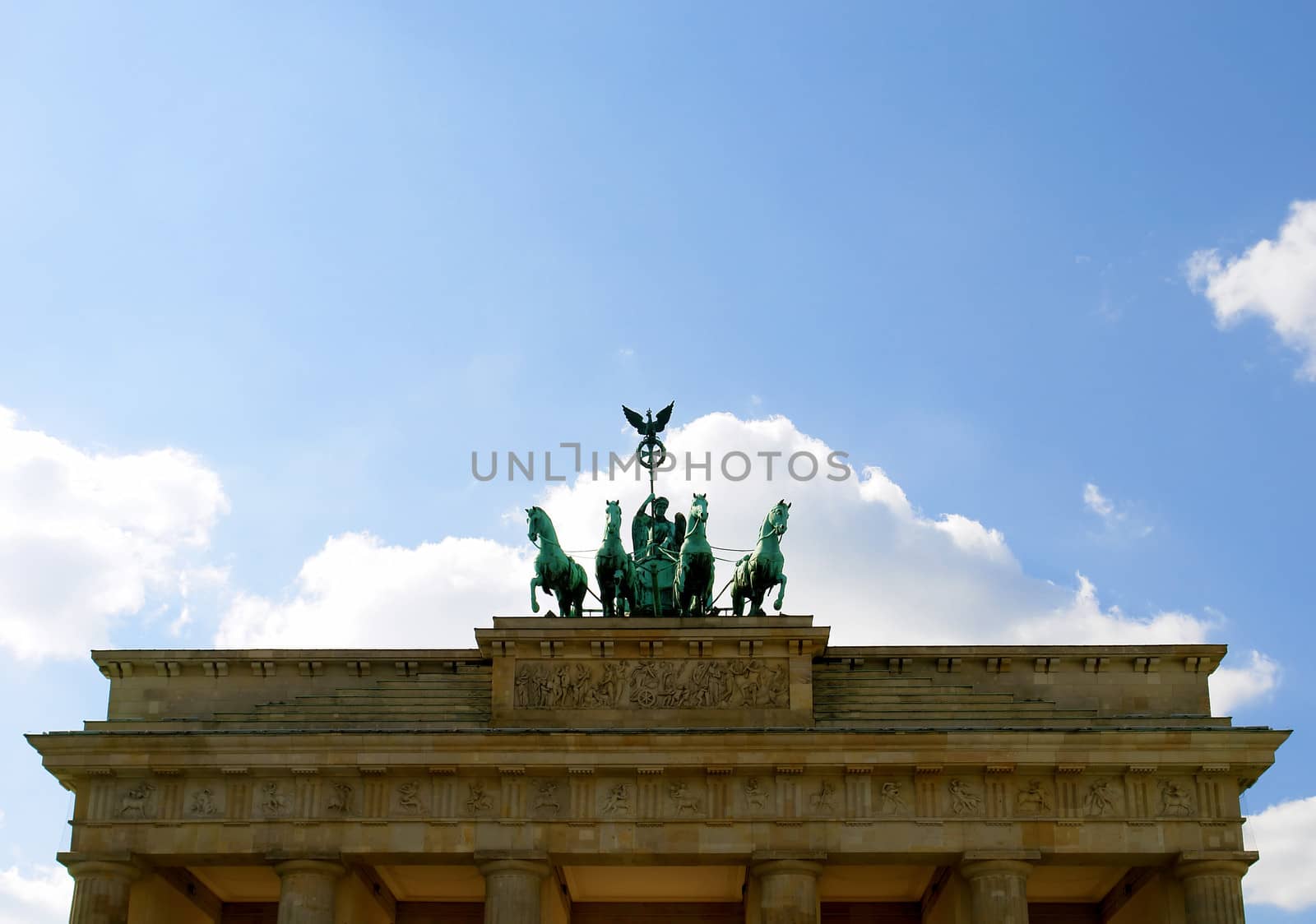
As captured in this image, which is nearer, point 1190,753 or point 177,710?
point 1190,753

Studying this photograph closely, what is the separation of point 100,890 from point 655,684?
12.3 m

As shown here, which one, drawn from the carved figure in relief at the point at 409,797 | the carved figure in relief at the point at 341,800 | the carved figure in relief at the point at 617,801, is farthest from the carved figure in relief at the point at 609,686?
the carved figure in relief at the point at 341,800

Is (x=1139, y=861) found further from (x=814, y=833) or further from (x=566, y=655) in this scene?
(x=566, y=655)

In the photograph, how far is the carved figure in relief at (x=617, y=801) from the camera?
35.7m

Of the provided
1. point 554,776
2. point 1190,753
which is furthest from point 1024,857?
point 554,776

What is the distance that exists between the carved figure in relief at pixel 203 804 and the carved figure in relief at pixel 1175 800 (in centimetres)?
1989

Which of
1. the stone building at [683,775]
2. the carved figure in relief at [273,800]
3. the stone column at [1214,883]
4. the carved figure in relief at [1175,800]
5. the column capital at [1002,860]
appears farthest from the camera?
the carved figure in relief at [273,800]

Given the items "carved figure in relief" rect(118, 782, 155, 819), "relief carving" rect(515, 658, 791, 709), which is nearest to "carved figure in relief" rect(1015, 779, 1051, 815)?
"relief carving" rect(515, 658, 791, 709)

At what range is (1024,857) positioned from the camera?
35.0 meters

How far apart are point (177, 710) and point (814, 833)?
569 inches

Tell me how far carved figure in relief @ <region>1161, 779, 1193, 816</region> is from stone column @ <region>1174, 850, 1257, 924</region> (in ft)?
2.97

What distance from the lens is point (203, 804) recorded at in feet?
118

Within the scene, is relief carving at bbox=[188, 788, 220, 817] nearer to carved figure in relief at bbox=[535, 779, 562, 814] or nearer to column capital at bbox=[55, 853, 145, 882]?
column capital at bbox=[55, 853, 145, 882]

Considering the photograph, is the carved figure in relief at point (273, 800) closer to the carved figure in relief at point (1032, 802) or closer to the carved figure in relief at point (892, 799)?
the carved figure in relief at point (892, 799)
